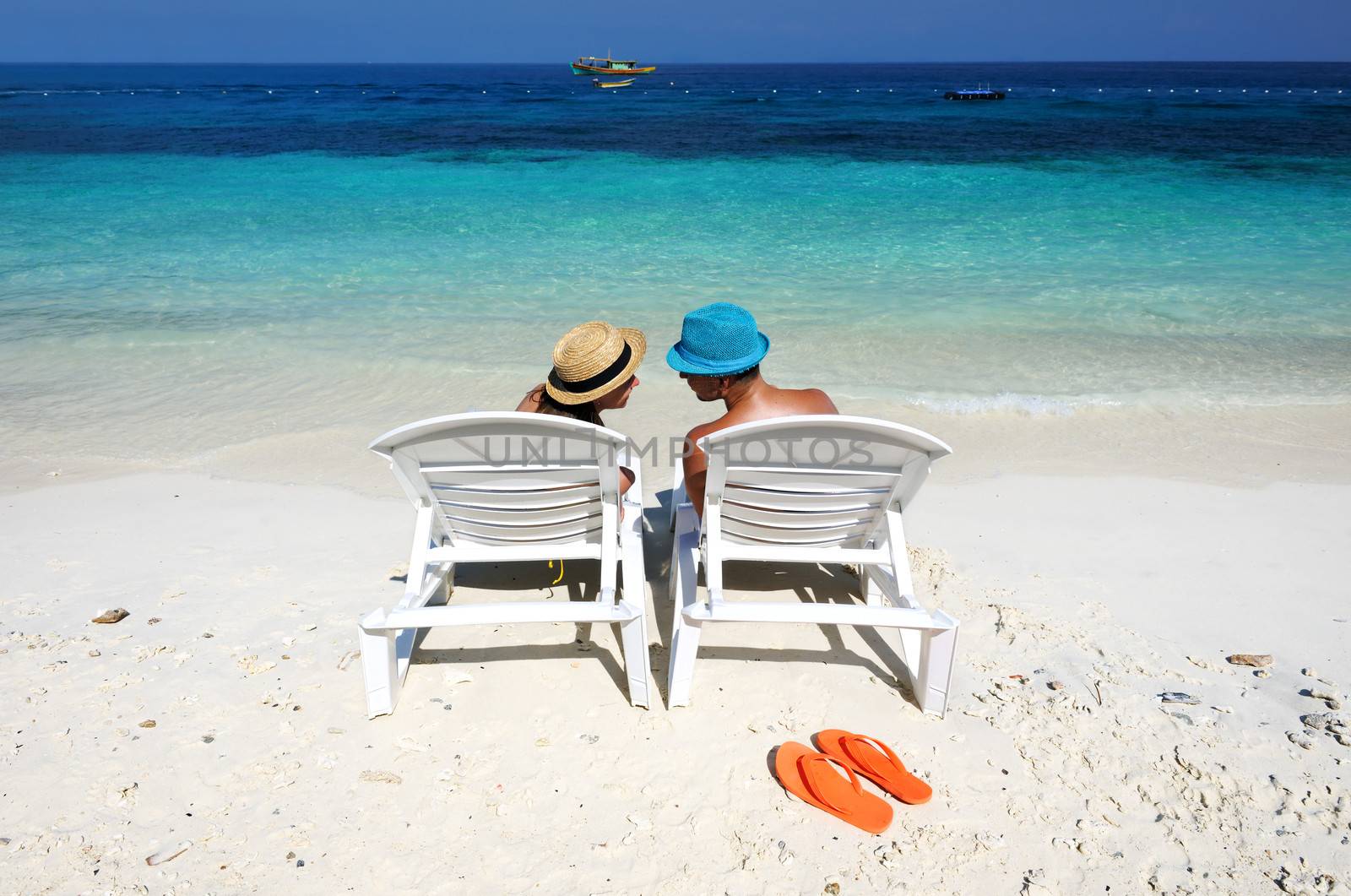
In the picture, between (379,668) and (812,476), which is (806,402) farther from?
(379,668)

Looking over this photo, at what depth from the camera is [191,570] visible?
425 cm

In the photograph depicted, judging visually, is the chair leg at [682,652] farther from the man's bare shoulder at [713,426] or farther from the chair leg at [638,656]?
the man's bare shoulder at [713,426]

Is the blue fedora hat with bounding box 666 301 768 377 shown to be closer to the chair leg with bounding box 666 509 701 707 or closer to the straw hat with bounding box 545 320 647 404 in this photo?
the straw hat with bounding box 545 320 647 404

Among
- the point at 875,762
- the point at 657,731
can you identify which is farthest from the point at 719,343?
the point at 875,762

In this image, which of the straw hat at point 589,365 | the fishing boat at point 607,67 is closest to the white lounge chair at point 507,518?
the straw hat at point 589,365

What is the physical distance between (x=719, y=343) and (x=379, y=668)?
1732mm

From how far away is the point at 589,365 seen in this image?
3578 millimetres

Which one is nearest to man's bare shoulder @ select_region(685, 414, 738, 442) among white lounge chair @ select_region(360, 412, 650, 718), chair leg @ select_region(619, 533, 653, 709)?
white lounge chair @ select_region(360, 412, 650, 718)

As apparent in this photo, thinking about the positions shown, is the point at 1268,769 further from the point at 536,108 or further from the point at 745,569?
the point at 536,108

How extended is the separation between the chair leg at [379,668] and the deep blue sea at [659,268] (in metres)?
4.01

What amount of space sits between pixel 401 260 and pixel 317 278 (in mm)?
1227

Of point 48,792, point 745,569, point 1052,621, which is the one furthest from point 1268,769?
point 48,792

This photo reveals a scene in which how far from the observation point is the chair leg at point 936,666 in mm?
3068

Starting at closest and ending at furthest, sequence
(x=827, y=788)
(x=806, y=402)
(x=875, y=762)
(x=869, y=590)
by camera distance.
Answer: (x=827, y=788)
(x=875, y=762)
(x=806, y=402)
(x=869, y=590)
